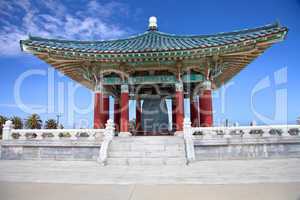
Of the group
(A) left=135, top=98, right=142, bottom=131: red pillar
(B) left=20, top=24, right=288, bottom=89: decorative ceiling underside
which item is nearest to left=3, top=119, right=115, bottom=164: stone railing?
(B) left=20, top=24, right=288, bottom=89: decorative ceiling underside

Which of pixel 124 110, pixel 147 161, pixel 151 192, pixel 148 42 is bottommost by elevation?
pixel 147 161

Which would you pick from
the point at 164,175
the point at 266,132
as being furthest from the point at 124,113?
the point at 266,132

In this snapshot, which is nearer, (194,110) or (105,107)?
(105,107)

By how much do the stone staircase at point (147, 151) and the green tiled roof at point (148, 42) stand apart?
5.14 metres

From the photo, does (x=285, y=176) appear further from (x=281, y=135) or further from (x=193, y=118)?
(x=193, y=118)

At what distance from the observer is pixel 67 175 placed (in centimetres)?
816

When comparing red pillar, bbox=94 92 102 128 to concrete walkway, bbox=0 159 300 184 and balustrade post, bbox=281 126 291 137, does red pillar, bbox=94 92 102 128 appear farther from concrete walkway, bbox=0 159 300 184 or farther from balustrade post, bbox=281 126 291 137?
balustrade post, bbox=281 126 291 137

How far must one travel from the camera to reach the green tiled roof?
45.3 ft

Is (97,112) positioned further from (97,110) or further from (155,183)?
(155,183)

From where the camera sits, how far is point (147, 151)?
11273mm

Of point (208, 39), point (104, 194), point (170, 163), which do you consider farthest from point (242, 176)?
point (208, 39)

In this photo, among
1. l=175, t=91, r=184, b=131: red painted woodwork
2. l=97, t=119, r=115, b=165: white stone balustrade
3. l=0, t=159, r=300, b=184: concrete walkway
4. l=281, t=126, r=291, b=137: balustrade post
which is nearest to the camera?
l=0, t=159, r=300, b=184: concrete walkway

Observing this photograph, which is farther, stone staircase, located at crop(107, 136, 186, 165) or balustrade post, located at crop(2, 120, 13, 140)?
balustrade post, located at crop(2, 120, 13, 140)

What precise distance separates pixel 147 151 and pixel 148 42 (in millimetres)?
9152
